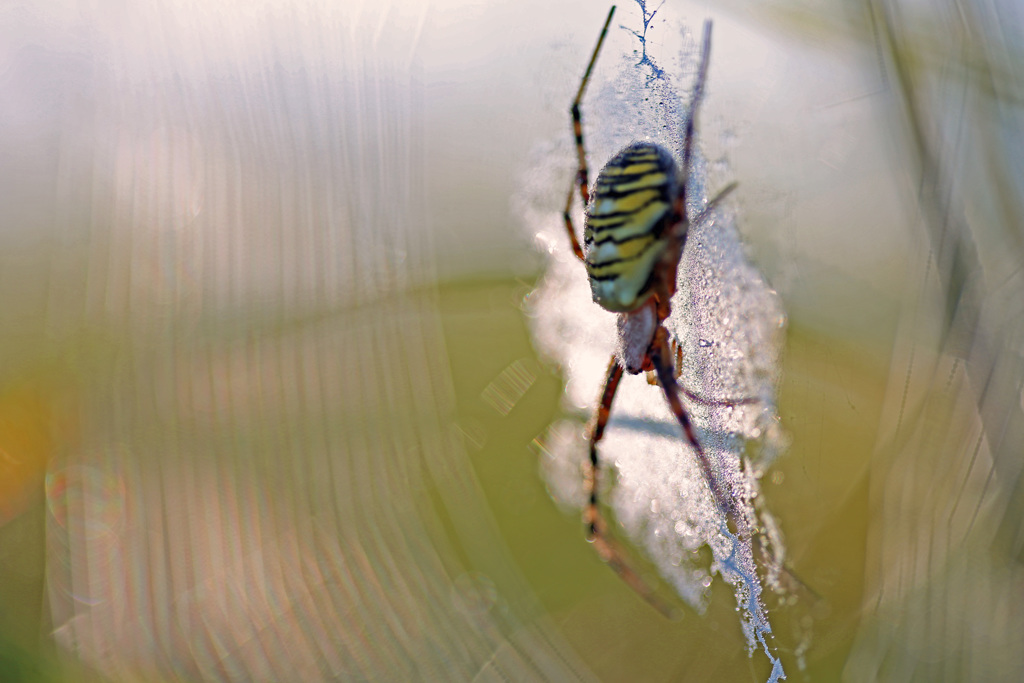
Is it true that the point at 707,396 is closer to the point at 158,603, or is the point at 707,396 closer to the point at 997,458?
the point at 997,458

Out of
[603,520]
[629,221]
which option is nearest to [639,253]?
[629,221]

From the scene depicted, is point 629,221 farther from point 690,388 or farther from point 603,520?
point 603,520

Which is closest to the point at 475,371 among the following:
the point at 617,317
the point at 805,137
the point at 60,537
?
the point at 617,317

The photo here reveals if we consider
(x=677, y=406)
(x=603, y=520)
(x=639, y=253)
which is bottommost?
(x=603, y=520)

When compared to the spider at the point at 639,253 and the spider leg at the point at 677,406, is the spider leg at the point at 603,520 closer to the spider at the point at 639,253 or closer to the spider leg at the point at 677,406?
the spider at the point at 639,253

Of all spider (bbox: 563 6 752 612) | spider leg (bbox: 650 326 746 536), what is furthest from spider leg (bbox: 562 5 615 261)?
spider leg (bbox: 650 326 746 536)

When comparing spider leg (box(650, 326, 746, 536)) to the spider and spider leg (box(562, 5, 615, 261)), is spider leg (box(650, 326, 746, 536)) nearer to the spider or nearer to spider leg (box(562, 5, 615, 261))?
the spider

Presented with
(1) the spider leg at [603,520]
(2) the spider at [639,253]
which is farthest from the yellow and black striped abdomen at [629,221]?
(1) the spider leg at [603,520]
